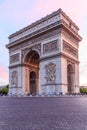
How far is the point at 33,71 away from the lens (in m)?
40.0

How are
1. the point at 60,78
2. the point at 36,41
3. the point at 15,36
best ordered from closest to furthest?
1. the point at 60,78
2. the point at 36,41
3. the point at 15,36

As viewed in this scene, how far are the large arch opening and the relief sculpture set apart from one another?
22.2ft

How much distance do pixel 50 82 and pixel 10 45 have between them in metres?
13.6

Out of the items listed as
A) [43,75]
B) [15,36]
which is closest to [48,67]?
[43,75]

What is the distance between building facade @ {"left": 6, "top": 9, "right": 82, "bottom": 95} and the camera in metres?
31.4

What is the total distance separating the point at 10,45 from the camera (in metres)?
42.0

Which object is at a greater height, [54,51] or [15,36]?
[15,36]

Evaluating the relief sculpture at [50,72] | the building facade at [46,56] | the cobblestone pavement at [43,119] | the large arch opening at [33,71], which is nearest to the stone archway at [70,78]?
the building facade at [46,56]

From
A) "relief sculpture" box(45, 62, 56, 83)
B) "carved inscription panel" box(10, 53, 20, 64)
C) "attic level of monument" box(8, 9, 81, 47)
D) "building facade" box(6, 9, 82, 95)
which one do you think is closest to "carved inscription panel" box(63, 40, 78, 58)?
"building facade" box(6, 9, 82, 95)

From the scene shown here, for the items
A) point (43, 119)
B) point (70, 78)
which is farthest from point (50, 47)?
point (43, 119)

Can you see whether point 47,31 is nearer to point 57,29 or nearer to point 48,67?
point 57,29

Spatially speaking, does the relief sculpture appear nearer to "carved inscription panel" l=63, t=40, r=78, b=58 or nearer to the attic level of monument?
"carved inscription panel" l=63, t=40, r=78, b=58

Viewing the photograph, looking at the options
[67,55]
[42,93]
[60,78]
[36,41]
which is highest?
[36,41]

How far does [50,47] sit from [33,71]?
8.46 meters
